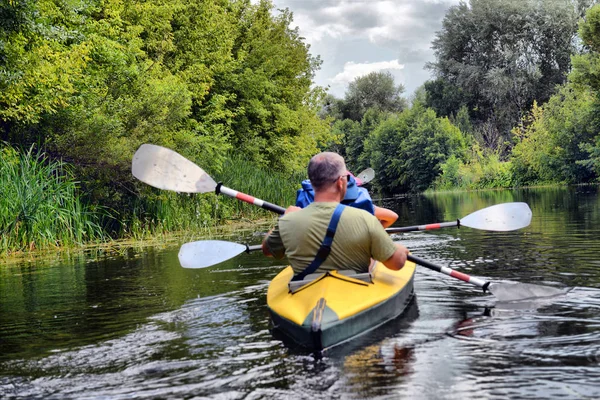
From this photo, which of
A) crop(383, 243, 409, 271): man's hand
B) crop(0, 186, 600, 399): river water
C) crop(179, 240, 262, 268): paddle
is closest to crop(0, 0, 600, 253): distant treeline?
crop(0, 186, 600, 399): river water

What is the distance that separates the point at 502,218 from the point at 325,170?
9.58ft

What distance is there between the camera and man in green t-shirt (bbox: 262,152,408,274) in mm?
4992

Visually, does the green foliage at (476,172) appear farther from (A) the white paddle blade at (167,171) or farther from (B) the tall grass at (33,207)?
(A) the white paddle blade at (167,171)

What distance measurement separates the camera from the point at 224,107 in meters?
24.3

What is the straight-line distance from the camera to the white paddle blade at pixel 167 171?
7.18m

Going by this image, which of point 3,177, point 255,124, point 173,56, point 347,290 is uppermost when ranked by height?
point 173,56

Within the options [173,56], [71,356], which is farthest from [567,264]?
[173,56]

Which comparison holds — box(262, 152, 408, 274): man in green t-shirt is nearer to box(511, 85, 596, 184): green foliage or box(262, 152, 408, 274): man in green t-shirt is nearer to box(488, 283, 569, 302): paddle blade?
box(488, 283, 569, 302): paddle blade

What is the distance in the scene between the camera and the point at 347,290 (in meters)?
4.92

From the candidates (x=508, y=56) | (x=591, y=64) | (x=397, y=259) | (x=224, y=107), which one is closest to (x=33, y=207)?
(x=397, y=259)

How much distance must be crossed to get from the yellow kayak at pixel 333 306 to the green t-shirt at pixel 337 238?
105mm

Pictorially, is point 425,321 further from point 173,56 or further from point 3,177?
point 173,56

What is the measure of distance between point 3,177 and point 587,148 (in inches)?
1073

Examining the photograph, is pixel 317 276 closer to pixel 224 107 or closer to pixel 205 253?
pixel 205 253
